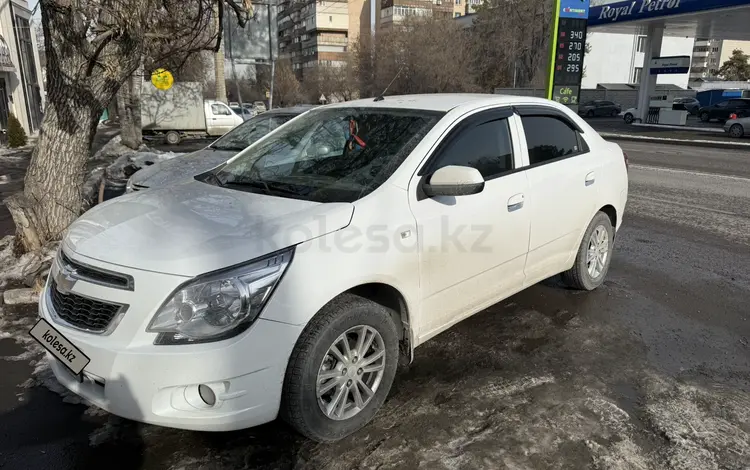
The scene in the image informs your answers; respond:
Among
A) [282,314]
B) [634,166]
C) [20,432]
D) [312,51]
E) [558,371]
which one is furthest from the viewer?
[312,51]

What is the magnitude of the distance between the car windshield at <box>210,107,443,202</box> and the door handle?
77 centimetres

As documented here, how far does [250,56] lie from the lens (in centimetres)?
1420

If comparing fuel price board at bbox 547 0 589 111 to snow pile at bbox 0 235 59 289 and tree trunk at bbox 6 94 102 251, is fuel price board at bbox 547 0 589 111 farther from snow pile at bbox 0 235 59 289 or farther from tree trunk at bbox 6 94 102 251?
snow pile at bbox 0 235 59 289

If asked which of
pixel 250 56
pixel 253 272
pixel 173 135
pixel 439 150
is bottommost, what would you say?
pixel 173 135

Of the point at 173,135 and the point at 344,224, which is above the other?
the point at 344,224

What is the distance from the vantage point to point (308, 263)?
266 cm

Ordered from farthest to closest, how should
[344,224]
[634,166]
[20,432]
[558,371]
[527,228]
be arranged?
[634,166] → [527,228] → [558,371] → [20,432] → [344,224]

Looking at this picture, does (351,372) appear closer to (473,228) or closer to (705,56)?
(473,228)

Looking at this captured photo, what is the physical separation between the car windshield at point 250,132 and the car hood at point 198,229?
17.4ft

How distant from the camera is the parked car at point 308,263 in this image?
99.1 inches

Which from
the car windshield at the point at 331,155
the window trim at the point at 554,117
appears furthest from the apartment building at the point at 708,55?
the car windshield at the point at 331,155

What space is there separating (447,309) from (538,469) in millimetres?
1080

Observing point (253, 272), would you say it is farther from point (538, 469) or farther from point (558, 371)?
point (558, 371)

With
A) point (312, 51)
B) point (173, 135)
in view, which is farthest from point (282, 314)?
point (312, 51)
